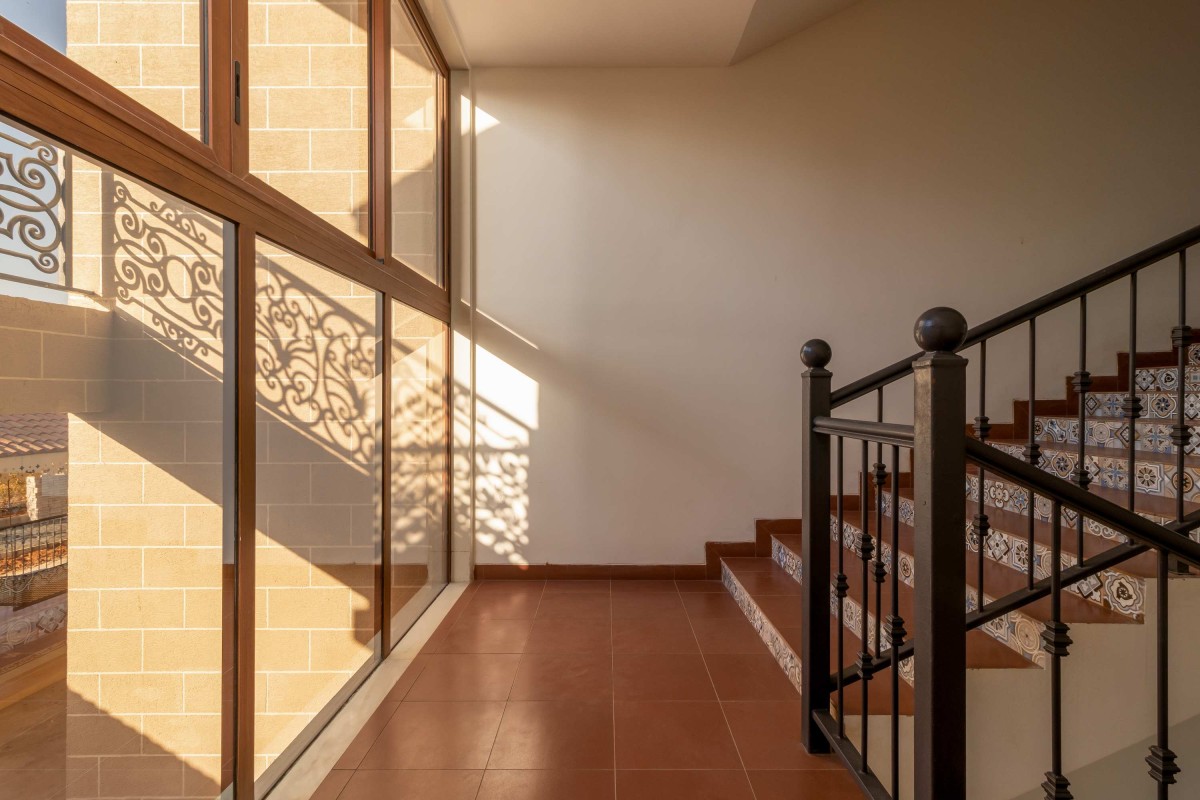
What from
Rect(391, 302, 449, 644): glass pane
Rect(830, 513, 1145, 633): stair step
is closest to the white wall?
Rect(391, 302, 449, 644): glass pane

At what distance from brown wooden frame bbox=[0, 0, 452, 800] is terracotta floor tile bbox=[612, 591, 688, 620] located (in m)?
1.38

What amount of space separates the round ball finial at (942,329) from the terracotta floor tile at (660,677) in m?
1.76

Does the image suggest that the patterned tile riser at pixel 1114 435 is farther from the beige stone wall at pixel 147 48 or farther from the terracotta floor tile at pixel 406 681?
the beige stone wall at pixel 147 48

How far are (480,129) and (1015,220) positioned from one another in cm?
327

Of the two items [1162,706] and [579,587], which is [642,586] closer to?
[579,587]

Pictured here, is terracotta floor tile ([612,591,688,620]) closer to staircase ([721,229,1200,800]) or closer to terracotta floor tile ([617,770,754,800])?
staircase ([721,229,1200,800])

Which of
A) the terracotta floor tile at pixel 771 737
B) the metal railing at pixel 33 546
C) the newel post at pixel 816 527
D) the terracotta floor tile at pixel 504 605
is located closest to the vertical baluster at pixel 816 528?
the newel post at pixel 816 527

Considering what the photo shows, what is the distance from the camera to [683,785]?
1917 mm

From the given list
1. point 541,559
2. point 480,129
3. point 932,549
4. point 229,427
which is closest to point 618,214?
point 480,129

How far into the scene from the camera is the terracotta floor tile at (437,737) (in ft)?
6.72

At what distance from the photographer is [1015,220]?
3.91m

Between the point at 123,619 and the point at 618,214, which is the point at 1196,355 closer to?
the point at 618,214

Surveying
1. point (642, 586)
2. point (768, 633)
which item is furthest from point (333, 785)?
point (642, 586)

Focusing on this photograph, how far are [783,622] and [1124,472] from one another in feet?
4.99
